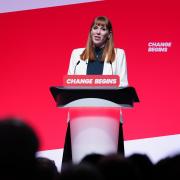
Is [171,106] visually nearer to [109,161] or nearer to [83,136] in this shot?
[83,136]

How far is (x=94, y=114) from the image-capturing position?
3.75m

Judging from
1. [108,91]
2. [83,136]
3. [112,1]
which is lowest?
[83,136]

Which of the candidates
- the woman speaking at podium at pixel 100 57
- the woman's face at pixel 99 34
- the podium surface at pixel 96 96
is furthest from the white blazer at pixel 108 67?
the podium surface at pixel 96 96

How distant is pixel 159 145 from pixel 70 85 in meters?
2.14

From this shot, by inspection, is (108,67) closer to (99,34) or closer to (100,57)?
(100,57)

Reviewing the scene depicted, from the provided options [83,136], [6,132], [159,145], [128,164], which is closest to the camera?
[6,132]

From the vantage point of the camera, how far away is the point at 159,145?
560 centimetres

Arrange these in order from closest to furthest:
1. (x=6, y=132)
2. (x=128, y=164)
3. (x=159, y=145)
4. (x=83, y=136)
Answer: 1. (x=6, y=132)
2. (x=128, y=164)
3. (x=83, y=136)
4. (x=159, y=145)

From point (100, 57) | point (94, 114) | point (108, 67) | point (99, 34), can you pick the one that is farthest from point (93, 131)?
point (99, 34)

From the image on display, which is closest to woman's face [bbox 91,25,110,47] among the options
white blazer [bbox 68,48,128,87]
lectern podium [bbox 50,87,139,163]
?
white blazer [bbox 68,48,128,87]

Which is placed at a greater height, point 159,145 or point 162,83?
point 162,83

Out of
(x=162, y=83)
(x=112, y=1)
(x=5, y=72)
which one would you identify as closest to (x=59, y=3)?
(x=112, y=1)

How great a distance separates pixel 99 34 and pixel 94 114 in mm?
1268

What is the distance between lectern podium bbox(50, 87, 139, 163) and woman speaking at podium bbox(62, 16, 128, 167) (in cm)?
86
